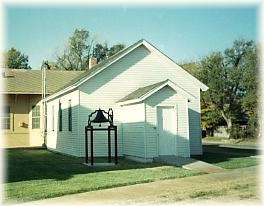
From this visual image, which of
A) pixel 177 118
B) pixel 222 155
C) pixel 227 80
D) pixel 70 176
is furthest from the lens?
pixel 227 80

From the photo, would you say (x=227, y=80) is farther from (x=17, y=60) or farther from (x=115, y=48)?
(x=17, y=60)

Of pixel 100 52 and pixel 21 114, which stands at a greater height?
pixel 100 52

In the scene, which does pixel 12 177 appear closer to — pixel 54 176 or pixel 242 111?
pixel 54 176

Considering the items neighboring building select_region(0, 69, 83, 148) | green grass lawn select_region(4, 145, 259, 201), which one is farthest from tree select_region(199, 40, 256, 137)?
green grass lawn select_region(4, 145, 259, 201)

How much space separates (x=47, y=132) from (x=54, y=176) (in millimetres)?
16392

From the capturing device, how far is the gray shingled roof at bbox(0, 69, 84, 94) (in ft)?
104

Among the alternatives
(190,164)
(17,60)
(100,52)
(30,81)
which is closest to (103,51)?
(100,52)

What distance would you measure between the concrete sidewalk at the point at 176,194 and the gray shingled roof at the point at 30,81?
21150 mm

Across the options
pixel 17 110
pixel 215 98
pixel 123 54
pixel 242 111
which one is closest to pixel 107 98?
pixel 123 54

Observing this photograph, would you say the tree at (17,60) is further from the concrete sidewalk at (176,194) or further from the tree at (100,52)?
the concrete sidewalk at (176,194)

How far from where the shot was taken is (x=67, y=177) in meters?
13.7

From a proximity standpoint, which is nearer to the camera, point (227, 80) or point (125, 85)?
point (125, 85)

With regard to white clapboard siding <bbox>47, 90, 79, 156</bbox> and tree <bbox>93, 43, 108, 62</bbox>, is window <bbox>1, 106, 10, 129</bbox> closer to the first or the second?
white clapboard siding <bbox>47, 90, 79, 156</bbox>

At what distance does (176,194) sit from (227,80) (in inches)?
1584
